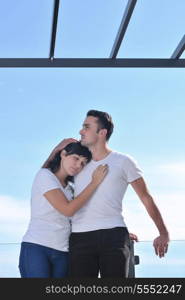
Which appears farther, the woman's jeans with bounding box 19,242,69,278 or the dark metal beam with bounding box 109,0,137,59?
the dark metal beam with bounding box 109,0,137,59

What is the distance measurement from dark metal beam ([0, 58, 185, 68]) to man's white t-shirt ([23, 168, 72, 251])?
1398mm

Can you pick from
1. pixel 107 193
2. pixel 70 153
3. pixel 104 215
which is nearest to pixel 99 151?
pixel 70 153

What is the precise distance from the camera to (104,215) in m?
2.75

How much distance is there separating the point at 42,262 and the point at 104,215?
40cm

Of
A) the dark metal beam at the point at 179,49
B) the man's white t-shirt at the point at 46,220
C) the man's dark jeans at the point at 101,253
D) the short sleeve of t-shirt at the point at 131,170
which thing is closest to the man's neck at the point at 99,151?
the short sleeve of t-shirt at the point at 131,170

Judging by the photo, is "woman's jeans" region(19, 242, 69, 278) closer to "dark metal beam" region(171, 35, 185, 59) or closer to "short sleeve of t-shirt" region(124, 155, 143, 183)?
"short sleeve of t-shirt" region(124, 155, 143, 183)

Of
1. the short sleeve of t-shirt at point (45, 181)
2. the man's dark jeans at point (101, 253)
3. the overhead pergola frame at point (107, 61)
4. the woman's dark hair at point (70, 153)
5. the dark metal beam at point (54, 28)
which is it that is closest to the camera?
the man's dark jeans at point (101, 253)

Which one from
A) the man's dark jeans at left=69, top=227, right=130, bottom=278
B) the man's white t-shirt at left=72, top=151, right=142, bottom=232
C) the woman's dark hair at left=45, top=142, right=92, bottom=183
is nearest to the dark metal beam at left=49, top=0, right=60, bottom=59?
the woman's dark hair at left=45, top=142, right=92, bottom=183

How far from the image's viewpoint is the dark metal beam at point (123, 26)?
3.75 m

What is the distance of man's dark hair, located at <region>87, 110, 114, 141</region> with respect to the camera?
2.99 m

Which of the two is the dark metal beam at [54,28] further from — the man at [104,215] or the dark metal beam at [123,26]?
the man at [104,215]

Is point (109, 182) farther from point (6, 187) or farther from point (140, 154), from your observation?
point (140, 154)

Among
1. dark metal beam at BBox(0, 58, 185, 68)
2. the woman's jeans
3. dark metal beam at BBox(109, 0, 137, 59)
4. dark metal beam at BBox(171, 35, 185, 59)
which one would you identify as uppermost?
dark metal beam at BBox(109, 0, 137, 59)

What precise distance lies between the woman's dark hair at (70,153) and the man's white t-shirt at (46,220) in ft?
0.28
